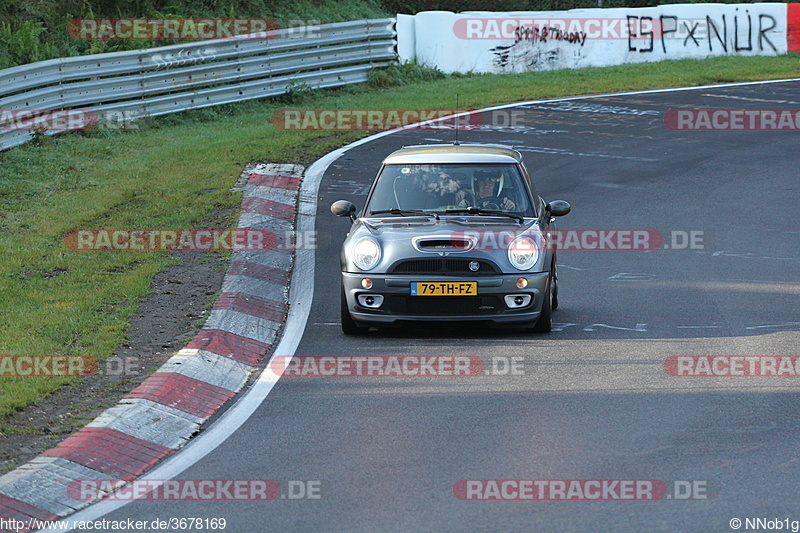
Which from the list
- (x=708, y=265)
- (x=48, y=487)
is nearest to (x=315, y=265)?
(x=708, y=265)

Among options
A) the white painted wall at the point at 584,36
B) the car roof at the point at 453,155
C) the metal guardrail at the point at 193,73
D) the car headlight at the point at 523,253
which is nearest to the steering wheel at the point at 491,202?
the car roof at the point at 453,155

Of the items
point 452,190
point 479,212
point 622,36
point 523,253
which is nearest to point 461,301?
point 523,253

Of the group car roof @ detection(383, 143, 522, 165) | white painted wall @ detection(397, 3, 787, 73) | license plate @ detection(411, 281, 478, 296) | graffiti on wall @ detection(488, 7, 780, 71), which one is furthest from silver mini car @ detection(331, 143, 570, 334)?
graffiti on wall @ detection(488, 7, 780, 71)

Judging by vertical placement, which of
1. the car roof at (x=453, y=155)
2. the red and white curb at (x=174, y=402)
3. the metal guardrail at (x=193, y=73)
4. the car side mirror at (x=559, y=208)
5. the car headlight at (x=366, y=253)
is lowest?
the red and white curb at (x=174, y=402)

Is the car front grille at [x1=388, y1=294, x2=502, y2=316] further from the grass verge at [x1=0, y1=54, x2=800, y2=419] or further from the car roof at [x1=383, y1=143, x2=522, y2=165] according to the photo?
the grass verge at [x1=0, y1=54, x2=800, y2=419]

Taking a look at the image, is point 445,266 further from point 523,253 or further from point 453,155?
point 453,155

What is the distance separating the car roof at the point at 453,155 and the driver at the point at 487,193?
165 mm

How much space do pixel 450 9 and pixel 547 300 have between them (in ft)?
84.7

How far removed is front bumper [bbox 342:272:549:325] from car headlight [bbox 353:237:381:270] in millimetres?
175

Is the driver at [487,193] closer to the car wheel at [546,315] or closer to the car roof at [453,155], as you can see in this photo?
the car roof at [453,155]

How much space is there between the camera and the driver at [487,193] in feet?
32.1

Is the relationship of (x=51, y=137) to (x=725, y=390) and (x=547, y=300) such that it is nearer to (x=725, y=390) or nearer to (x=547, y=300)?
(x=547, y=300)

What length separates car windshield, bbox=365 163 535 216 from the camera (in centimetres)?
980

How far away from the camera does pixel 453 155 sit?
10164 millimetres
